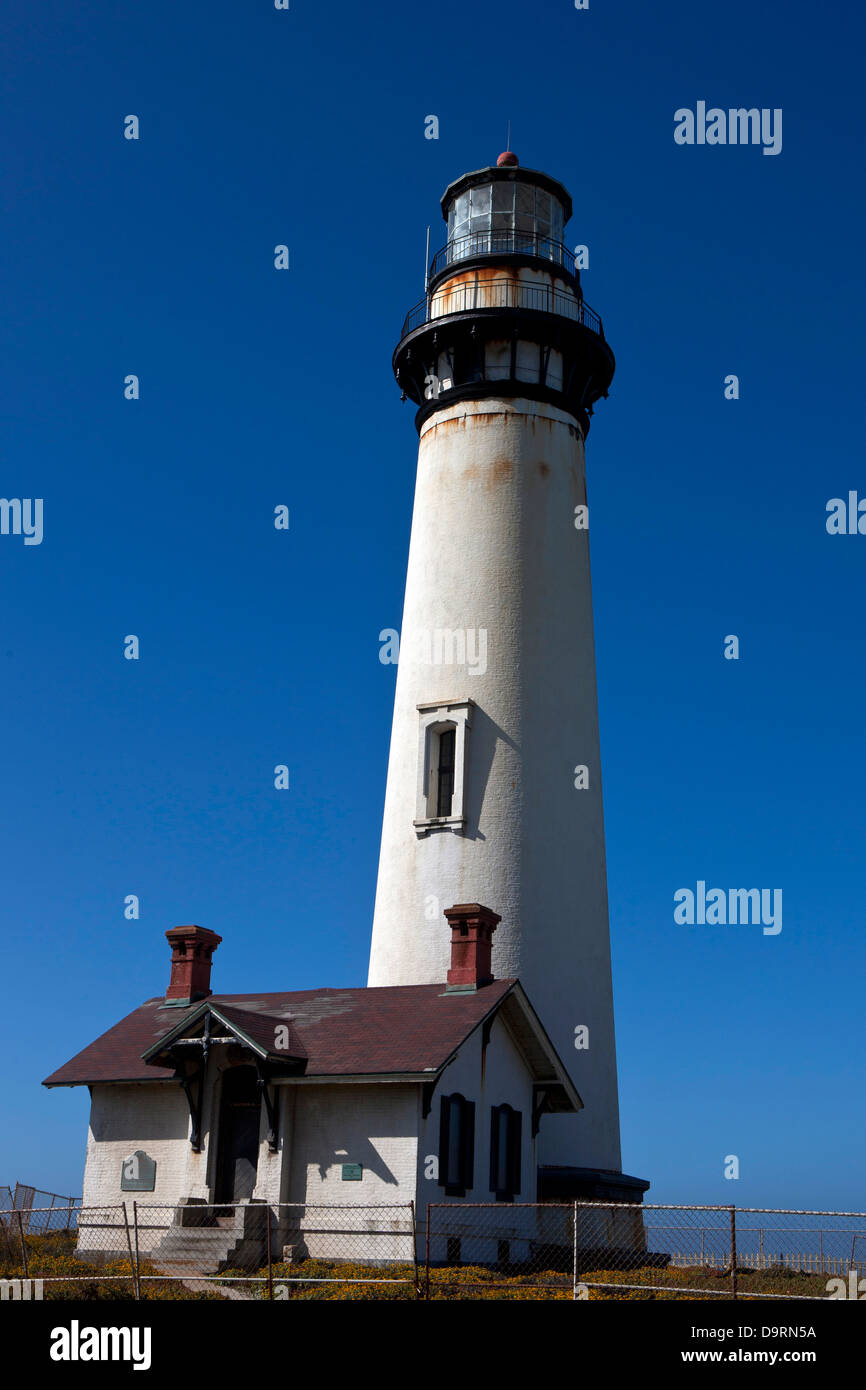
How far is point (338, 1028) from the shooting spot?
26.4m

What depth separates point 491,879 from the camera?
1176 inches

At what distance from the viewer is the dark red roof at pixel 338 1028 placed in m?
24.4

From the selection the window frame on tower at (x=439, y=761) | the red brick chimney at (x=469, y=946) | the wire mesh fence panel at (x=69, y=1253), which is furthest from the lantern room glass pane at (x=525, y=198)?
the wire mesh fence panel at (x=69, y=1253)

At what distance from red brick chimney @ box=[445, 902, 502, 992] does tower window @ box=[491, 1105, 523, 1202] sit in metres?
2.39

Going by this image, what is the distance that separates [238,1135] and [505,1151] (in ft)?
16.5

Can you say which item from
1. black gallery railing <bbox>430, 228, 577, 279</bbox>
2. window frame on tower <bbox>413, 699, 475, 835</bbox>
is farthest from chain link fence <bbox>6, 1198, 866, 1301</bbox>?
black gallery railing <bbox>430, 228, 577, 279</bbox>

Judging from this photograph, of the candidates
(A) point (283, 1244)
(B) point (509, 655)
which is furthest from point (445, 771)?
(A) point (283, 1244)

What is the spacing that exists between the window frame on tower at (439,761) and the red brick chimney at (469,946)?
3.68 meters

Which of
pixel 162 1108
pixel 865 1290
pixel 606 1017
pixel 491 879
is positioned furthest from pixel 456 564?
pixel 865 1290

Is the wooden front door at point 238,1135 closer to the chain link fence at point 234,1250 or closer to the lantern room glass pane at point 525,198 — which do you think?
the chain link fence at point 234,1250

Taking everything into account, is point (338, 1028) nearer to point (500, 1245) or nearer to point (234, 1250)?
point (234, 1250)

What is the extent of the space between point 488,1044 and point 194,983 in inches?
279

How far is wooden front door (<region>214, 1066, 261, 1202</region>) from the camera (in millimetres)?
25719
